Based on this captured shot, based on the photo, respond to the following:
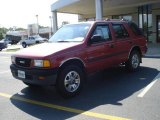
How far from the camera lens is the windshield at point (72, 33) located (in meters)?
7.35

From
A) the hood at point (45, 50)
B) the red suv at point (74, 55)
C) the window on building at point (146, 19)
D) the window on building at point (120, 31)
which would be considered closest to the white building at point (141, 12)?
the window on building at point (146, 19)

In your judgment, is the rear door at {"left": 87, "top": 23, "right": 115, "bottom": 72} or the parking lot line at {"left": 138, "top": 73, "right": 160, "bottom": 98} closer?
the parking lot line at {"left": 138, "top": 73, "right": 160, "bottom": 98}

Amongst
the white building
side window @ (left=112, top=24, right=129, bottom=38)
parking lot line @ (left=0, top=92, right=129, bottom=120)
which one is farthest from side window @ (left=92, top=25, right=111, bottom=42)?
the white building

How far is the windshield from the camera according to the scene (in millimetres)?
7352

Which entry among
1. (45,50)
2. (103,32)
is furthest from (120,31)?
(45,50)

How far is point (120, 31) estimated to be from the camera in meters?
8.70

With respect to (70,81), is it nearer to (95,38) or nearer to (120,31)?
(95,38)

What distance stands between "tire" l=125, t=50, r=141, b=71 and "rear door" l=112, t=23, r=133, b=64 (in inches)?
14.6

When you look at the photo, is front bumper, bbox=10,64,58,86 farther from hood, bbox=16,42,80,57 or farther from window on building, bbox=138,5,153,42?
window on building, bbox=138,5,153,42

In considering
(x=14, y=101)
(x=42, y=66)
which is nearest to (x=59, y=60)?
(x=42, y=66)

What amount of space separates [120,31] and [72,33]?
1831 mm

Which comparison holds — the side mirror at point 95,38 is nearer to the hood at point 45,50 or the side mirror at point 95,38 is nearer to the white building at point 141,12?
the hood at point 45,50

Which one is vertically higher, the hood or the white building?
the white building

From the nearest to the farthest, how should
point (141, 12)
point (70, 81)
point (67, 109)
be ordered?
point (67, 109), point (70, 81), point (141, 12)
